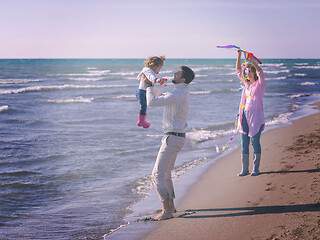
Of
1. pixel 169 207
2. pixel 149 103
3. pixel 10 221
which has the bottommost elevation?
pixel 10 221

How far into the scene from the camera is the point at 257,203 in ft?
13.9

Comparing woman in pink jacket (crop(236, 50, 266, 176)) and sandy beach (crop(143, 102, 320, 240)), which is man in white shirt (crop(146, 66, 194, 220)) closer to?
sandy beach (crop(143, 102, 320, 240))

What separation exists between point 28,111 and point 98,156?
1020cm

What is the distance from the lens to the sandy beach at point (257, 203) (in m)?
3.44

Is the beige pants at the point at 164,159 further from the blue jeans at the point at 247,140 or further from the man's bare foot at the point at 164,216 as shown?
the blue jeans at the point at 247,140

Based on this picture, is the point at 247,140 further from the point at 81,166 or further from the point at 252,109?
the point at 81,166

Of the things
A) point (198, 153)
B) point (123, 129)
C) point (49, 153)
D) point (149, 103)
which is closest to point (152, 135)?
point (123, 129)

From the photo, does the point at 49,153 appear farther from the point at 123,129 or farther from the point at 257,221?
the point at 257,221

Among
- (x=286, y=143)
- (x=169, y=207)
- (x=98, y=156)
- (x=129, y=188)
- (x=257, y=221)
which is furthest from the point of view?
(x=98, y=156)

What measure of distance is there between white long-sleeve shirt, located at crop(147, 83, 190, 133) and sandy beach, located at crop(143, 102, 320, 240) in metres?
1.10

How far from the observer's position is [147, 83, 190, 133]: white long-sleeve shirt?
12.5ft

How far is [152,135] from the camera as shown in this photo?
34.5 feet

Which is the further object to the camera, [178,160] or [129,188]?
[178,160]

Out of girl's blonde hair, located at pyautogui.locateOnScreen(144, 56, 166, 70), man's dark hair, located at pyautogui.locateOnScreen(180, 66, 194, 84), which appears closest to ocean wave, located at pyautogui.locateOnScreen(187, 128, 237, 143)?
man's dark hair, located at pyautogui.locateOnScreen(180, 66, 194, 84)
